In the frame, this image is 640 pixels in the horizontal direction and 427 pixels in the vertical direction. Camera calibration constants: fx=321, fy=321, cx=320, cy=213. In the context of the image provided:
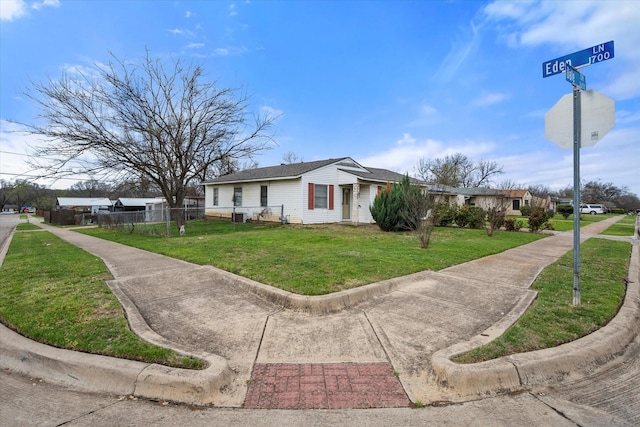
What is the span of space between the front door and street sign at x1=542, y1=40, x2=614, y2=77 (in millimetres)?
14909

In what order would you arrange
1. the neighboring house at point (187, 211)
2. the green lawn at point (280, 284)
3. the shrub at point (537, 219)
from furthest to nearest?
the neighboring house at point (187, 211)
the shrub at point (537, 219)
the green lawn at point (280, 284)

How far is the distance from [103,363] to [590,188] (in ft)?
313

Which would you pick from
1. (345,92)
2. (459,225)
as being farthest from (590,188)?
(345,92)

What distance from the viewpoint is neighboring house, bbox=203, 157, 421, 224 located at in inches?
694

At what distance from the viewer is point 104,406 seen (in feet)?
8.21

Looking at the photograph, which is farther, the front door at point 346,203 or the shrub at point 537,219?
the front door at point 346,203

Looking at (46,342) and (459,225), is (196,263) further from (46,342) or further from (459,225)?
(459,225)

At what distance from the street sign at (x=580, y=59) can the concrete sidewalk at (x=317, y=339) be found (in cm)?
324

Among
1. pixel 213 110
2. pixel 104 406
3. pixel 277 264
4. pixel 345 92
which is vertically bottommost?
pixel 104 406

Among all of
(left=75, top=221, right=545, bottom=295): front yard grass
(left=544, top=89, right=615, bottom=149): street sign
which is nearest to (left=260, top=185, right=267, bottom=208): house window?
(left=75, top=221, right=545, bottom=295): front yard grass

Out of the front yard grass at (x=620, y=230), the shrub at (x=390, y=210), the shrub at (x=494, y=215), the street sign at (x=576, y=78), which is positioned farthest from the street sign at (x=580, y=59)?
the front yard grass at (x=620, y=230)

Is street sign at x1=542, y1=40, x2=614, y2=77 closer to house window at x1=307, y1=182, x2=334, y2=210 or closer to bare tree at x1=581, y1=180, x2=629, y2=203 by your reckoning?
house window at x1=307, y1=182, x2=334, y2=210

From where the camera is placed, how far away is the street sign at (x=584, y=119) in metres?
3.96

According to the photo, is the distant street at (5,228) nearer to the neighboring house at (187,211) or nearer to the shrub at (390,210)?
the neighboring house at (187,211)
